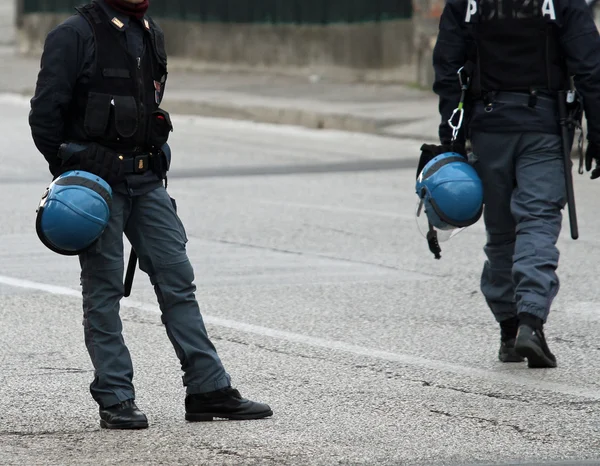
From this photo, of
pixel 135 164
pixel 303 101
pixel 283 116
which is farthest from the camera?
pixel 303 101

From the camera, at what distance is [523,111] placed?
660cm

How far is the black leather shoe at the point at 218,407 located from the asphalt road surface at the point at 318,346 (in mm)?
65

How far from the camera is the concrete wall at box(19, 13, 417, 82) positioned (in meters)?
21.9

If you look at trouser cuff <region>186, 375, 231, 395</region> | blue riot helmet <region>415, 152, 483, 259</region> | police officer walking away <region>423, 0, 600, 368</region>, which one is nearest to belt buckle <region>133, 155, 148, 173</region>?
trouser cuff <region>186, 375, 231, 395</region>

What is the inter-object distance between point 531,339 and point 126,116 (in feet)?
6.65

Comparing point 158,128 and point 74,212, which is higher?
point 158,128

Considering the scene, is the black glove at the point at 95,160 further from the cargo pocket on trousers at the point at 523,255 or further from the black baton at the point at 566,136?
the black baton at the point at 566,136

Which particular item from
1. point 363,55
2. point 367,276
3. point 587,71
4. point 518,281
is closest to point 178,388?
point 518,281

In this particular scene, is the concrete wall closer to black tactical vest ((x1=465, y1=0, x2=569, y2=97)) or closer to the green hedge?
the green hedge

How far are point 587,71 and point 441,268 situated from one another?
3008 mm

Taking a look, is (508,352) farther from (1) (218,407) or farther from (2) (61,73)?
(2) (61,73)

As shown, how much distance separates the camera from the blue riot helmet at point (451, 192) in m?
6.47

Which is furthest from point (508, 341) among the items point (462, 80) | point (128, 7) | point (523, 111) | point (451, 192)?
point (128, 7)

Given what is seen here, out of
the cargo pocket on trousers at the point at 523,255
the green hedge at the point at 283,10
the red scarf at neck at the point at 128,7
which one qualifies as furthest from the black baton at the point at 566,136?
the green hedge at the point at 283,10
